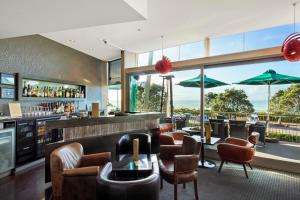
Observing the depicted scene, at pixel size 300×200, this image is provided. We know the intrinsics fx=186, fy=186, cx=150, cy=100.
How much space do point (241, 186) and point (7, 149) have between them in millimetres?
4747

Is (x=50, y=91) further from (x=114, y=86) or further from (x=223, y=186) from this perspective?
(x=223, y=186)

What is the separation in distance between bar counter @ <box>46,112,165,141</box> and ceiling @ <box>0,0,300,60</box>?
1670 mm

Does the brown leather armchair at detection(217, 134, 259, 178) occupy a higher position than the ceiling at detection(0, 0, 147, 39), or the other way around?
the ceiling at detection(0, 0, 147, 39)

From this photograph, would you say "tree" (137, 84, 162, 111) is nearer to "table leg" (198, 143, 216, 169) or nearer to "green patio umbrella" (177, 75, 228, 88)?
"green patio umbrella" (177, 75, 228, 88)

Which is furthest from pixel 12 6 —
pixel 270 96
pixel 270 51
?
pixel 270 96

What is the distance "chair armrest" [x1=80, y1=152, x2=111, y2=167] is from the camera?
283 centimetres

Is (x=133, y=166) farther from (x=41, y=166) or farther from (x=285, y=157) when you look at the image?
(x=285, y=157)

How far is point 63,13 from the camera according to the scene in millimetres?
2918

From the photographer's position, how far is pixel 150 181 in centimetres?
188

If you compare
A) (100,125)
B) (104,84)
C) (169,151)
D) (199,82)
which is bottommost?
(169,151)

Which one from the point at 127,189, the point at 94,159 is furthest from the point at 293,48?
the point at 94,159

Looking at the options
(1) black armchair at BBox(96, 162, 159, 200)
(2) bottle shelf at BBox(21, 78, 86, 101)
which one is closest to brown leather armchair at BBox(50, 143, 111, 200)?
(1) black armchair at BBox(96, 162, 159, 200)

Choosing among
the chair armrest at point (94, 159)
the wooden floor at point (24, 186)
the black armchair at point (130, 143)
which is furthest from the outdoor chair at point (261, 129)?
the wooden floor at point (24, 186)

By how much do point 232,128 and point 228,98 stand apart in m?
2.69
